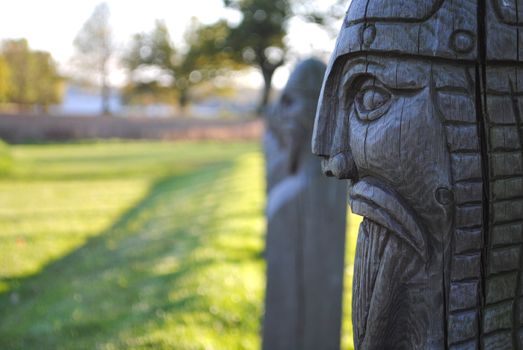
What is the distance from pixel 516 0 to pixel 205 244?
6.07m

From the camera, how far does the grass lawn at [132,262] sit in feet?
15.3

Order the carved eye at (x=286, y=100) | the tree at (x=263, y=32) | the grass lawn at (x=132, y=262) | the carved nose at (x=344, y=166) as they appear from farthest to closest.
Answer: the tree at (x=263, y=32) < the grass lawn at (x=132, y=262) < the carved eye at (x=286, y=100) < the carved nose at (x=344, y=166)

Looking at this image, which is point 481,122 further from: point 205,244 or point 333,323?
point 205,244

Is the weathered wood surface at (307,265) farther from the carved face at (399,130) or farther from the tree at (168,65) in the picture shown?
the tree at (168,65)

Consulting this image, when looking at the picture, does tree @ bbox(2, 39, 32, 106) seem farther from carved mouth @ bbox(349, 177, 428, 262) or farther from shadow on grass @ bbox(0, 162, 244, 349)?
carved mouth @ bbox(349, 177, 428, 262)

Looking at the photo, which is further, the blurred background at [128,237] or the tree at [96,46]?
the tree at [96,46]

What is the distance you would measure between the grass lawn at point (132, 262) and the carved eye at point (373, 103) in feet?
10.9

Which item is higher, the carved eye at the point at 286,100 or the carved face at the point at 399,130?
the carved eye at the point at 286,100

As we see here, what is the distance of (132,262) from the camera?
6.99 metres

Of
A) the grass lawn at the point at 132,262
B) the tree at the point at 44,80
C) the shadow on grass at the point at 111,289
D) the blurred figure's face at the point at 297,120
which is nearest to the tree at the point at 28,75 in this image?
the tree at the point at 44,80

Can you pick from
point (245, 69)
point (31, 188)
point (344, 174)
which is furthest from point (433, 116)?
point (245, 69)

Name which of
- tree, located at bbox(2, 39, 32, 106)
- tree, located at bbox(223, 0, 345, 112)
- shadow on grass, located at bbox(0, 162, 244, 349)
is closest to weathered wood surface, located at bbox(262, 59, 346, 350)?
shadow on grass, located at bbox(0, 162, 244, 349)

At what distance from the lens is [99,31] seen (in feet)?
138

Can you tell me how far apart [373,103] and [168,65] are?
42111mm
